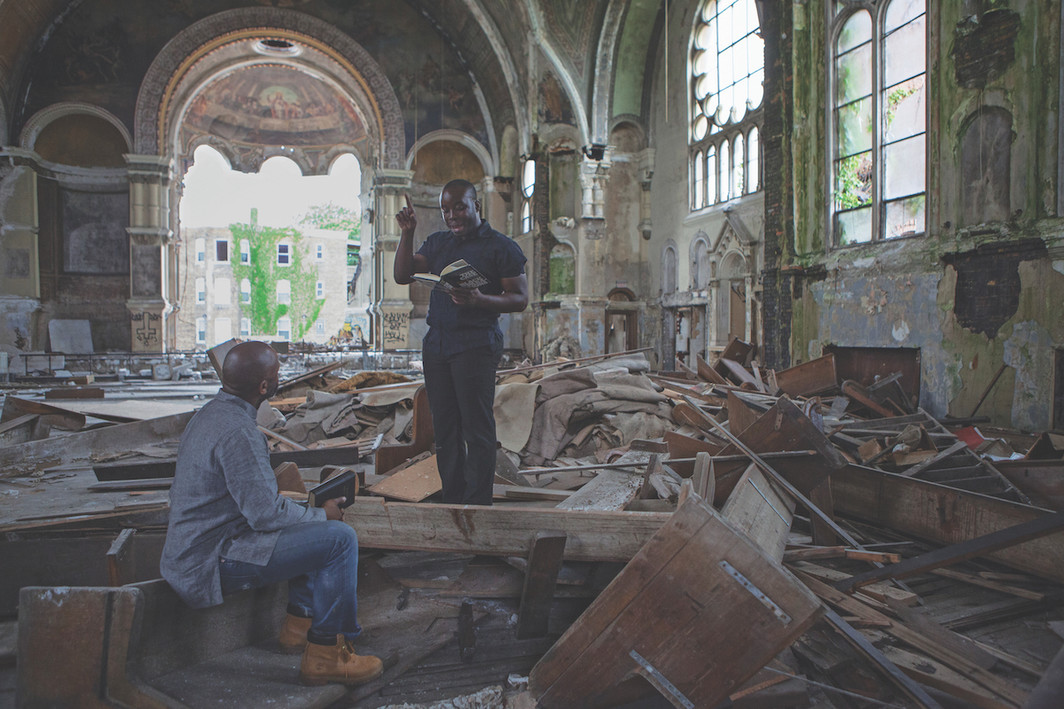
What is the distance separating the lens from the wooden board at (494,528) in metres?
2.80

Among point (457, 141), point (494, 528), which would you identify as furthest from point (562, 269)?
point (494, 528)

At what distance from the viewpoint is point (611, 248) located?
57.2 feet

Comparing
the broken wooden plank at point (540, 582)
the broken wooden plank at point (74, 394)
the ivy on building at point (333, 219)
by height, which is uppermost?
the ivy on building at point (333, 219)

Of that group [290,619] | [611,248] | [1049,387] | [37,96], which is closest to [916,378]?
[1049,387]

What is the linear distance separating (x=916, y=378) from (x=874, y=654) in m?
7.12

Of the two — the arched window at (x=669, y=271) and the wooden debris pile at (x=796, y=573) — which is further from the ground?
the arched window at (x=669, y=271)

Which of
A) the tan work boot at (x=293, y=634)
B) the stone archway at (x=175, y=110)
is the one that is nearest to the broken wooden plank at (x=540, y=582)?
the tan work boot at (x=293, y=634)

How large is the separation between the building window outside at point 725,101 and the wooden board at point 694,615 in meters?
12.3

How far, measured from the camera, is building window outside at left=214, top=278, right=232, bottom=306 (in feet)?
135

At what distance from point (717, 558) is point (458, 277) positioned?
1.82 metres

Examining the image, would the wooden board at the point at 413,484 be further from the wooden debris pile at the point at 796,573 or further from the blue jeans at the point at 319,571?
the blue jeans at the point at 319,571

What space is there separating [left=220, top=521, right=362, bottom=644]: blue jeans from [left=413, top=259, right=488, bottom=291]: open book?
1250mm

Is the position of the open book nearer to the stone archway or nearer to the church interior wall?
the church interior wall

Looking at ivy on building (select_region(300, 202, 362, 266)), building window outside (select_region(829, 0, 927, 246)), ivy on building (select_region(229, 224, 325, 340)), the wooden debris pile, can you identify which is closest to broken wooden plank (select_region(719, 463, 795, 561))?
the wooden debris pile
